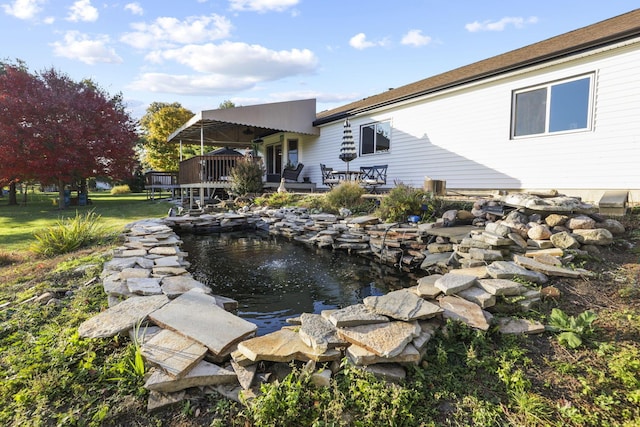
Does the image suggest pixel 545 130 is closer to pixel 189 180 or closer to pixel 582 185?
pixel 582 185

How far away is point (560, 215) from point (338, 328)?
350 cm

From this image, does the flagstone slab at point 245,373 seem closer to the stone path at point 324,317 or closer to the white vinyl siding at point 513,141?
the stone path at point 324,317

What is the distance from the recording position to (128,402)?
161 cm

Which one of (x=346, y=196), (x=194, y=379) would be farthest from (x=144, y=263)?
(x=346, y=196)

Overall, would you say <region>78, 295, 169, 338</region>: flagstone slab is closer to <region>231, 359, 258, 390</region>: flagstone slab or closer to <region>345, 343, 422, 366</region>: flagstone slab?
<region>231, 359, 258, 390</region>: flagstone slab

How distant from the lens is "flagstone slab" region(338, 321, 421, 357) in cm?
186

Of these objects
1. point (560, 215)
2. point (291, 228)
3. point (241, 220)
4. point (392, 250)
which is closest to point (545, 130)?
point (560, 215)

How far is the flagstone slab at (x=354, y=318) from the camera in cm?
212

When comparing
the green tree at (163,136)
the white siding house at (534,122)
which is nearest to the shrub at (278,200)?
the white siding house at (534,122)

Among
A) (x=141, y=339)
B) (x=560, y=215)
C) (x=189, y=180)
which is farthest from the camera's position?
(x=189, y=180)

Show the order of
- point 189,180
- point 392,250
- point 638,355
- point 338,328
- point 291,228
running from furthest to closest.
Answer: point 189,180
point 291,228
point 392,250
point 338,328
point 638,355

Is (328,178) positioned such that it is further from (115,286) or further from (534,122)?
(115,286)

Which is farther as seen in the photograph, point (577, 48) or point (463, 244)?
point (577, 48)

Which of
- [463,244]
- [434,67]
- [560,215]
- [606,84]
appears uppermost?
[434,67]
